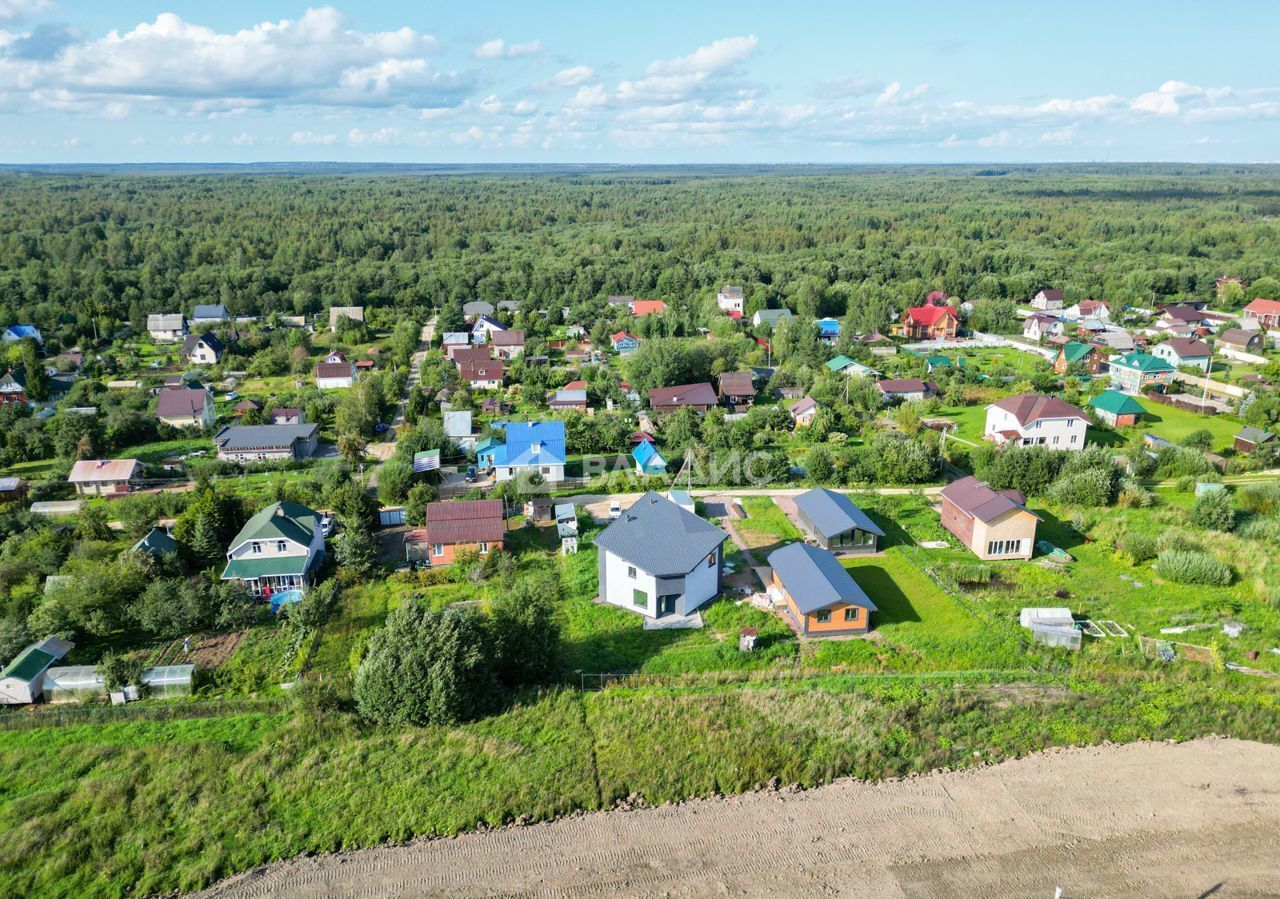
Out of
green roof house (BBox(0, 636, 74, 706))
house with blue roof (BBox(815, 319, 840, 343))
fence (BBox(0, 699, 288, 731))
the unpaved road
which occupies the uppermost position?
house with blue roof (BBox(815, 319, 840, 343))

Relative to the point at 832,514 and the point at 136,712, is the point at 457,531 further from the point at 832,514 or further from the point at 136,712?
the point at 832,514

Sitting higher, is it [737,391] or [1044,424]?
[737,391]

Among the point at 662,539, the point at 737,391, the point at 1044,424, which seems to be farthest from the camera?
the point at 737,391

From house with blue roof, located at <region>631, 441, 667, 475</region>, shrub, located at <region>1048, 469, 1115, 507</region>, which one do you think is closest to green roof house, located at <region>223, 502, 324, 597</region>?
house with blue roof, located at <region>631, 441, 667, 475</region>

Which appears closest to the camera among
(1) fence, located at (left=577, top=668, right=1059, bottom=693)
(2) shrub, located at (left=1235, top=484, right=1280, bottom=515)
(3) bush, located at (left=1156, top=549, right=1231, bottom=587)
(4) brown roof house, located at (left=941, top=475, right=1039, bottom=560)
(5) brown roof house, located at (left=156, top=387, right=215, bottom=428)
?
(1) fence, located at (left=577, top=668, right=1059, bottom=693)

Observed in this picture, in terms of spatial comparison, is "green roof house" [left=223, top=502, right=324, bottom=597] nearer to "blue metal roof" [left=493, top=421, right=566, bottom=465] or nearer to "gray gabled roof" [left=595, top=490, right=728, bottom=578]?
"gray gabled roof" [left=595, top=490, right=728, bottom=578]

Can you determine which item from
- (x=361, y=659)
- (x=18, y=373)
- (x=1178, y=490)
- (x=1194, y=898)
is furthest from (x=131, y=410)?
(x=1178, y=490)

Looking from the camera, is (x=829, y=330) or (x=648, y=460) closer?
(x=648, y=460)

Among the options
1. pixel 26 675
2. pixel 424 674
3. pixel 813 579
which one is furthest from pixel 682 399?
pixel 26 675
